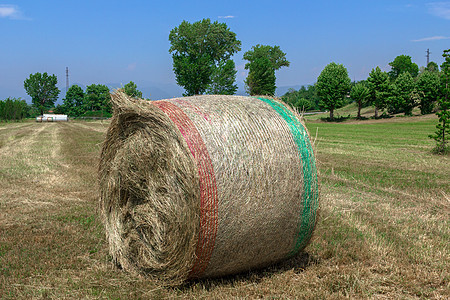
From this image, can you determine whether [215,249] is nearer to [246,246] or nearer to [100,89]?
[246,246]

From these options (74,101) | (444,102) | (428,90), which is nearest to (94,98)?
(74,101)

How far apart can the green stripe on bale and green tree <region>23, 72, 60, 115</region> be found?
4577 inches

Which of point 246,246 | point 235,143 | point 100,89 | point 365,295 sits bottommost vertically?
point 365,295

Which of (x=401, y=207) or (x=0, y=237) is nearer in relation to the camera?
(x=0, y=237)

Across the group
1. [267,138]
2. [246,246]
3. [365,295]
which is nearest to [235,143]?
[267,138]

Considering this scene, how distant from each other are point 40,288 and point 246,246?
2.42m

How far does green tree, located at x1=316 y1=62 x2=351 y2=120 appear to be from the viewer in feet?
229

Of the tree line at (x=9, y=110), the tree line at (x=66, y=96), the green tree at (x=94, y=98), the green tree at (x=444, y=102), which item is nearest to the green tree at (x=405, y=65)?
the tree line at (x=66, y=96)

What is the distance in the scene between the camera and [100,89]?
109 metres

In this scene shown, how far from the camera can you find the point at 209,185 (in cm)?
441

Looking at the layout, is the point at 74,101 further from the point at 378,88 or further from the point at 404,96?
the point at 404,96

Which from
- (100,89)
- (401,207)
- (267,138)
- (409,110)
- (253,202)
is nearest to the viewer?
(253,202)

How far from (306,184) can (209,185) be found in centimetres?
140

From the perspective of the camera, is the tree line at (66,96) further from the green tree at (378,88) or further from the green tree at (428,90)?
the green tree at (428,90)
